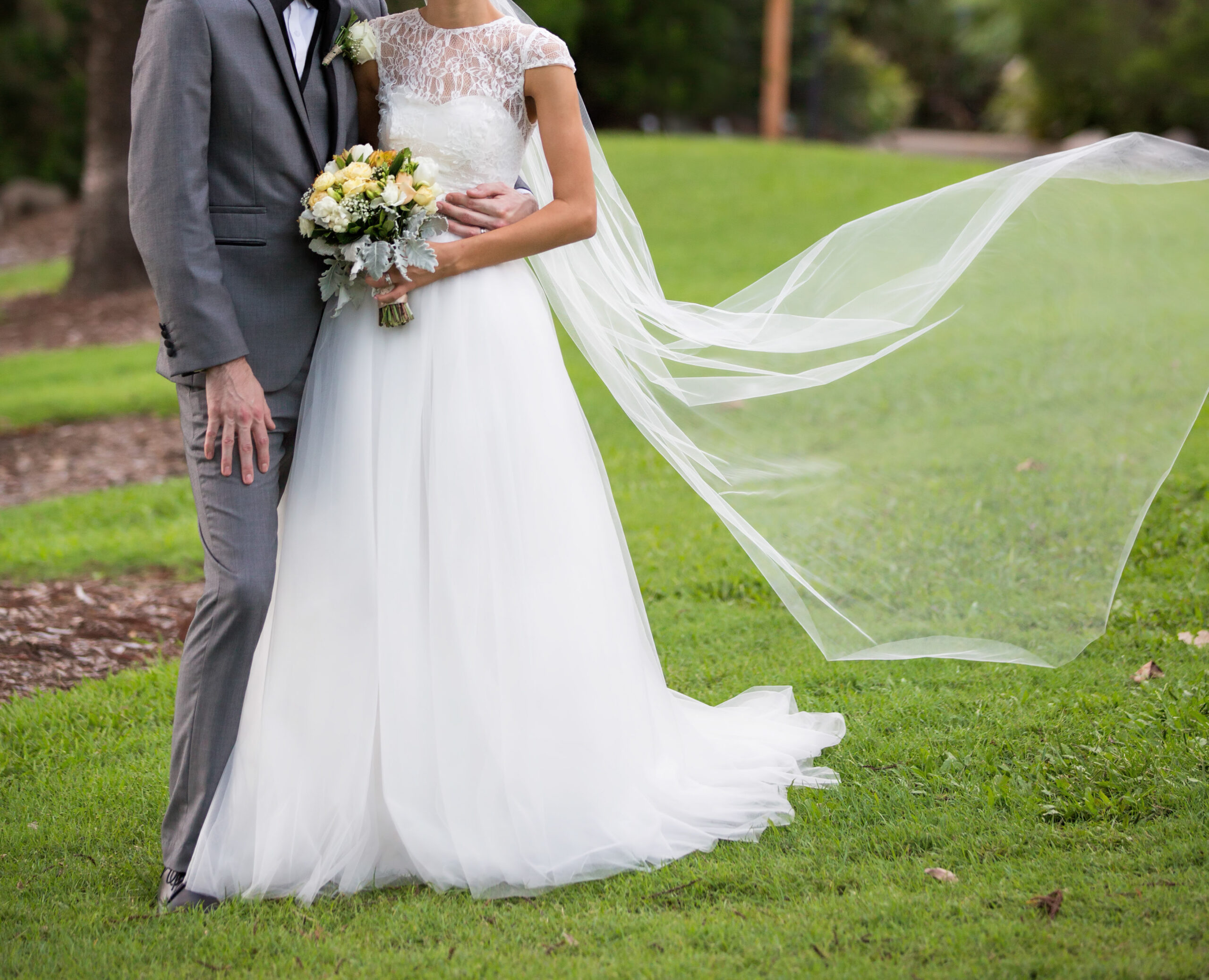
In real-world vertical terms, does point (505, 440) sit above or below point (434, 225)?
A: below

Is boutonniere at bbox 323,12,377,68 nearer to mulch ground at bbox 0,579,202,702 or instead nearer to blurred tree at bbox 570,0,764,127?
mulch ground at bbox 0,579,202,702

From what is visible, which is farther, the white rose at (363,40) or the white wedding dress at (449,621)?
the white rose at (363,40)

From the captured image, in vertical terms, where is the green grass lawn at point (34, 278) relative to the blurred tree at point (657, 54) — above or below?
below

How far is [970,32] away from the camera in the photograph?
32.3m

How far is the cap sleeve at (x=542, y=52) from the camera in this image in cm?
334

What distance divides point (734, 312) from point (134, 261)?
11.6 metres

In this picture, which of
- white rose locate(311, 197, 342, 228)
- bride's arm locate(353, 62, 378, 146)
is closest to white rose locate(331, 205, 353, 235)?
white rose locate(311, 197, 342, 228)

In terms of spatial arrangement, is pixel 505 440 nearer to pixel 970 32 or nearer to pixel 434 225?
pixel 434 225

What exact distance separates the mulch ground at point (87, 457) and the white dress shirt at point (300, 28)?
5338 millimetres

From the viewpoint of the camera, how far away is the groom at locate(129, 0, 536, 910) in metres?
2.99

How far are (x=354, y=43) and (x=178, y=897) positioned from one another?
232cm

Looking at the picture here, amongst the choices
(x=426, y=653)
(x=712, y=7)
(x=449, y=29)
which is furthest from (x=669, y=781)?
(x=712, y=7)

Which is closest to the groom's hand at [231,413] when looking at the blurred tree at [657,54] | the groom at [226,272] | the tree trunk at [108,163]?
the groom at [226,272]

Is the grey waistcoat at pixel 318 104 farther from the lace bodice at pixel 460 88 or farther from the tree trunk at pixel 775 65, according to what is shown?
the tree trunk at pixel 775 65
